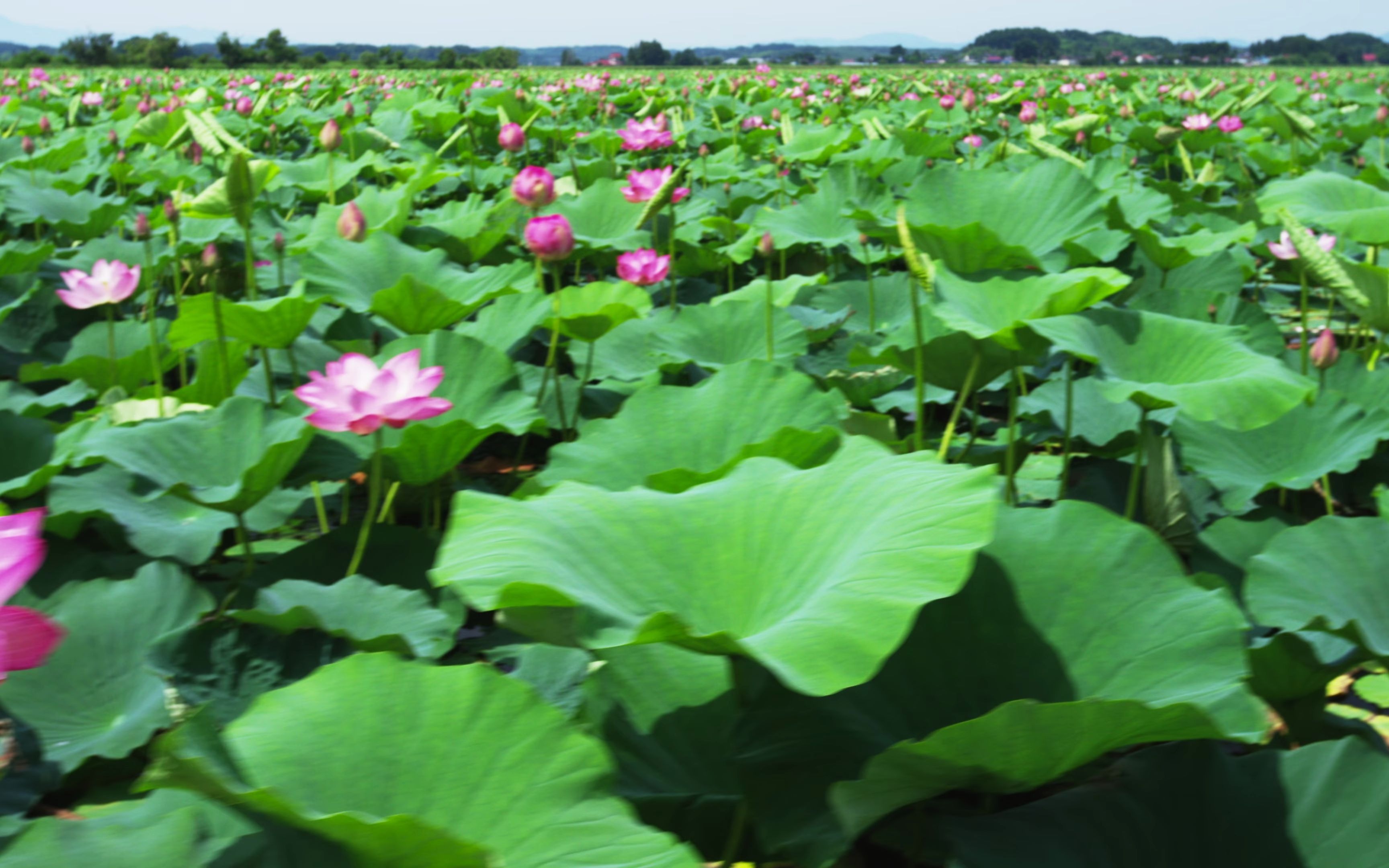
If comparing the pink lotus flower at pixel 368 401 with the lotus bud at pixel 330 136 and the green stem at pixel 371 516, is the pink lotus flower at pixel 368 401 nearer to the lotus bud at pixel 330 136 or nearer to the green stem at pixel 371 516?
the green stem at pixel 371 516

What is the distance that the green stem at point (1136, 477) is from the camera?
4.42ft

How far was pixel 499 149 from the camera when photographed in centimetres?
511

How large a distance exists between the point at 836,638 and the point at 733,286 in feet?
7.32

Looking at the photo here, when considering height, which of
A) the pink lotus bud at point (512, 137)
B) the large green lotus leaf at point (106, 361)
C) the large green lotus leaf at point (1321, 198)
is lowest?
the large green lotus leaf at point (106, 361)

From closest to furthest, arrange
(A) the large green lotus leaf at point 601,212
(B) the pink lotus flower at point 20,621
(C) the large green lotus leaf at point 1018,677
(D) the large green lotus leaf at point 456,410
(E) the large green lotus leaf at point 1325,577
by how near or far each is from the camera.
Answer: (B) the pink lotus flower at point 20,621 → (C) the large green lotus leaf at point 1018,677 → (E) the large green lotus leaf at point 1325,577 → (D) the large green lotus leaf at point 456,410 → (A) the large green lotus leaf at point 601,212

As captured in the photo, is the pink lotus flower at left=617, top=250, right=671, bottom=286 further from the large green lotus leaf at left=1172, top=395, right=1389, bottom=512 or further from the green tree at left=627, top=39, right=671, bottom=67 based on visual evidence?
the green tree at left=627, top=39, right=671, bottom=67

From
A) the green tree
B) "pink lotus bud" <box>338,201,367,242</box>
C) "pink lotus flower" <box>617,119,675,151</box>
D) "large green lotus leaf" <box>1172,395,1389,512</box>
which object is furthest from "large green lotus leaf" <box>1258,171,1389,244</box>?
the green tree

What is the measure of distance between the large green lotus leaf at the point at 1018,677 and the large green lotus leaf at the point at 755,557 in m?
0.09

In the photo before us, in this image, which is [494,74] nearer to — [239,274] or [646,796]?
[239,274]

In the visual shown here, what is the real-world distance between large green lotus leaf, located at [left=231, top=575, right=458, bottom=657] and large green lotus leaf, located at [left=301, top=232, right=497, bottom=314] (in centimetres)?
80

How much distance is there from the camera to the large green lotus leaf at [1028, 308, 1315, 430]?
43.5 inches

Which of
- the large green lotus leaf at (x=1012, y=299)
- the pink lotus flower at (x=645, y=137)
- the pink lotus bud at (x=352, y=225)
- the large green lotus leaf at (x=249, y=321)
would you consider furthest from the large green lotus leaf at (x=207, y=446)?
the pink lotus flower at (x=645, y=137)

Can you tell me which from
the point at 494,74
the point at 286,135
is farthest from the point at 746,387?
the point at 494,74

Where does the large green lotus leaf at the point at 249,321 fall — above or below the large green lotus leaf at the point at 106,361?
above
